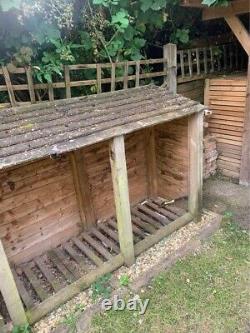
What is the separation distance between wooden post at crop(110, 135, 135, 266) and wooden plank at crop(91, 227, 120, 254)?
0.39 metres

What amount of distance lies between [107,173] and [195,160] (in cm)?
131

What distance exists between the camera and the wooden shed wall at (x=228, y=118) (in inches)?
203

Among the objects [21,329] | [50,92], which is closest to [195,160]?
[50,92]

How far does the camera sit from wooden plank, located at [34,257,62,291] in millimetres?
3426

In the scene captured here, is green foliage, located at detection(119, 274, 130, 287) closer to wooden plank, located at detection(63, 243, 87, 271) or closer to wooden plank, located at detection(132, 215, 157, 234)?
wooden plank, located at detection(63, 243, 87, 271)

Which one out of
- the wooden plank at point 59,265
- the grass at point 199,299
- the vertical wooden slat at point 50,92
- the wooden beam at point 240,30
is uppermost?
the wooden beam at point 240,30

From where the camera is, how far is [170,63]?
177 inches

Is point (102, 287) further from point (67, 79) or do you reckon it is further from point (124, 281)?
point (67, 79)

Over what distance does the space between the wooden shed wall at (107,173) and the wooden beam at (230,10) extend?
2.21 m

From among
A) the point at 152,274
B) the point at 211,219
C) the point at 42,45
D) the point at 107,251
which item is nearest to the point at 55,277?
the point at 107,251

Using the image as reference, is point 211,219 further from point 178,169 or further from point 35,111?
point 35,111

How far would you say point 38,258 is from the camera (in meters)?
3.97

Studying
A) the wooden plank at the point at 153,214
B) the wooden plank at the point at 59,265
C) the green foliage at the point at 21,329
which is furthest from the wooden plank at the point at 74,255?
the wooden plank at the point at 153,214

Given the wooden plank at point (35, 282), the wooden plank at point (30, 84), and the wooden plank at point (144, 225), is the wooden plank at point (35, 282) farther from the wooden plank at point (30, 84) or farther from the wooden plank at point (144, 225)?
the wooden plank at point (30, 84)
